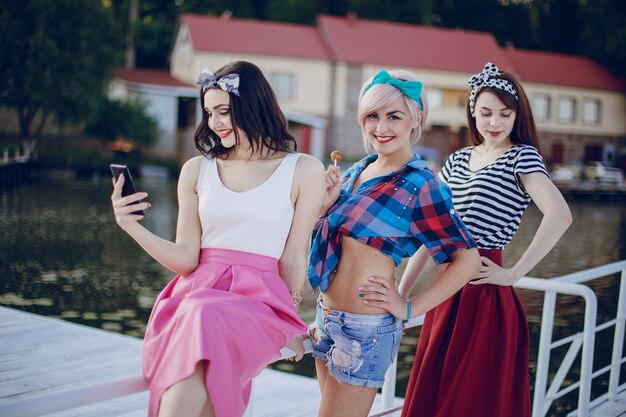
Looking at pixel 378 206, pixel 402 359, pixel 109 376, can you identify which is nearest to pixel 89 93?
pixel 402 359

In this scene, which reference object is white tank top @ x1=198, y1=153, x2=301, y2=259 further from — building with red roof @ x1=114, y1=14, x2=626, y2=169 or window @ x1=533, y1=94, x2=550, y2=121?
window @ x1=533, y1=94, x2=550, y2=121

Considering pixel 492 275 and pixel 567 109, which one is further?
pixel 567 109

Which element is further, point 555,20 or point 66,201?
point 555,20

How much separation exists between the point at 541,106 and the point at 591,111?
10.5 ft

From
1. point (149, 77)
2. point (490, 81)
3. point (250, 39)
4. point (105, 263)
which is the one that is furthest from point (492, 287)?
point (149, 77)

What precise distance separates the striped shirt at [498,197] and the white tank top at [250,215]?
797mm

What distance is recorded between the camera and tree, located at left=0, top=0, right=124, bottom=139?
2677cm

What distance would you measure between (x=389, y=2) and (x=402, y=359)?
37.4 meters

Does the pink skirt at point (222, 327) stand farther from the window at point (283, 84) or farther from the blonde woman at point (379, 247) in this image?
the window at point (283, 84)

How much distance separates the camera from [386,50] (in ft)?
117

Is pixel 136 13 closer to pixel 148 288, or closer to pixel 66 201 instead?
pixel 66 201

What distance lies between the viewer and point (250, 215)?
232cm

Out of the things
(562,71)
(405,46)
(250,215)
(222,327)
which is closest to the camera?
(222,327)

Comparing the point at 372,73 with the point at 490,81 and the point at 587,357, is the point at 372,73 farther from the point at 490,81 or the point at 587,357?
the point at 490,81
